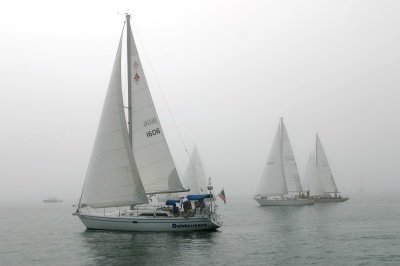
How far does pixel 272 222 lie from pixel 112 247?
24697 mm

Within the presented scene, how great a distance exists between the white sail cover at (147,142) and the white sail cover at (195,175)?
39273 millimetres

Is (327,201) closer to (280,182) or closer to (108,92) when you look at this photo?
(280,182)

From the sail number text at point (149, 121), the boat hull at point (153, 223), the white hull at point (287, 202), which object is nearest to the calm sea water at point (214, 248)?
the boat hull at point (153, 223)

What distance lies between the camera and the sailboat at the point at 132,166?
34.9 m

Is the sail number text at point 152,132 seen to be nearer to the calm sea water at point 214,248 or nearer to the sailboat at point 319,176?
A: the calm sea water at point 214,248

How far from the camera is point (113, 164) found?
3509 cm

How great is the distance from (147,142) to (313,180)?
5947cm

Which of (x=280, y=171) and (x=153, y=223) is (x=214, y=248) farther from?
(x=280, y=171)

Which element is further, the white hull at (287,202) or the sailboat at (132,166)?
the white hull at (287,202)

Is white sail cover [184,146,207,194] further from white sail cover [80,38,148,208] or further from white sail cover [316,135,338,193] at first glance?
white sail cover [80,38,148,208]

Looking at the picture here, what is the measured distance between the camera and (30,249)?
1329 inches

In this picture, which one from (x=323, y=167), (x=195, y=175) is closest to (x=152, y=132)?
(x=195, y=175)

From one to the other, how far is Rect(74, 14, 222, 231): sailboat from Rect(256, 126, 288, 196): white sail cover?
39.7 meters

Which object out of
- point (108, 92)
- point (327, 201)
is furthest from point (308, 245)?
point (327, 201)
